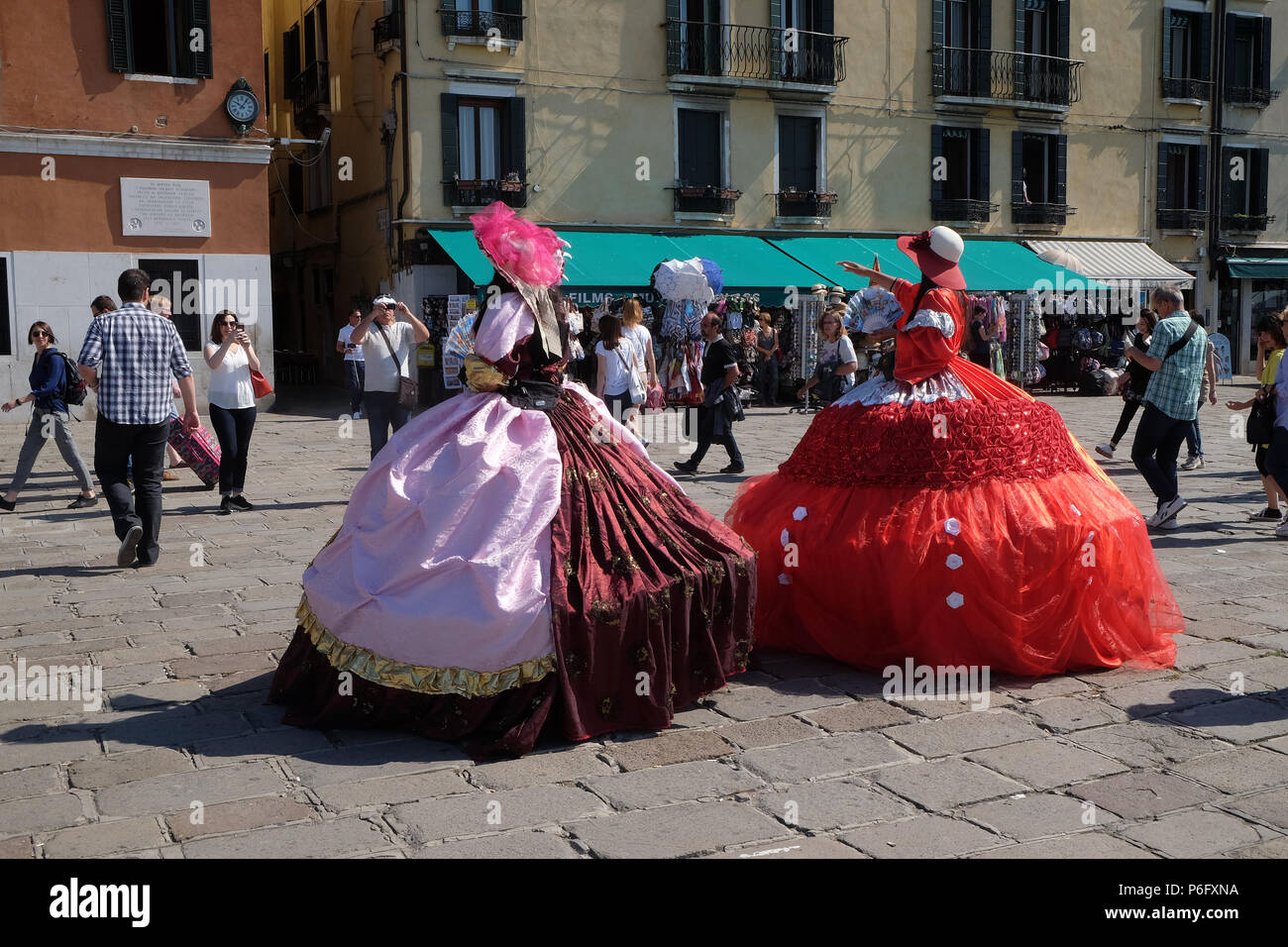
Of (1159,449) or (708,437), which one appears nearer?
(1159,449)

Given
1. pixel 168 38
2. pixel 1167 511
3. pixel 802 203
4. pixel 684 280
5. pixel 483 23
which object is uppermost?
pixel 483 23

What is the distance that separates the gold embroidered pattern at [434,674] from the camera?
397 cm

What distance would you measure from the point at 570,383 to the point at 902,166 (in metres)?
19.6

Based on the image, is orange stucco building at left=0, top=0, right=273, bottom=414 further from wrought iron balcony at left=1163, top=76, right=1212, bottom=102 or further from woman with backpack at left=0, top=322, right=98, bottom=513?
wrought iron balcony at left=1163, top=76, right=1212, bottom=102

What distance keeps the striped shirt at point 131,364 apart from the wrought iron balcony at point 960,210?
61.4 ft

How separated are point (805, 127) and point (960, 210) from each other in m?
3.60

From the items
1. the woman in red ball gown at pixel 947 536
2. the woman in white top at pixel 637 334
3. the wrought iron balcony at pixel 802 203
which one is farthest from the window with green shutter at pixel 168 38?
the woman in red ball gown at pixel 947 536

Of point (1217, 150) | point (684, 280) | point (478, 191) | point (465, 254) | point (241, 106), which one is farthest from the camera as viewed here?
point (1217, 150)

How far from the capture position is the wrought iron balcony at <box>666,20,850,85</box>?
20719mm

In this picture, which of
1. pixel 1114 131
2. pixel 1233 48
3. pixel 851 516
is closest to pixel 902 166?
pixel 1114 131

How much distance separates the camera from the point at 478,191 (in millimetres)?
19641

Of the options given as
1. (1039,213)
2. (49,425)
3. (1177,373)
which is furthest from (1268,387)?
(1039,213)

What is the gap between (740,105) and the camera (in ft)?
70.1

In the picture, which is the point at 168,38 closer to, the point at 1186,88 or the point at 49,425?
the point at 49,425
